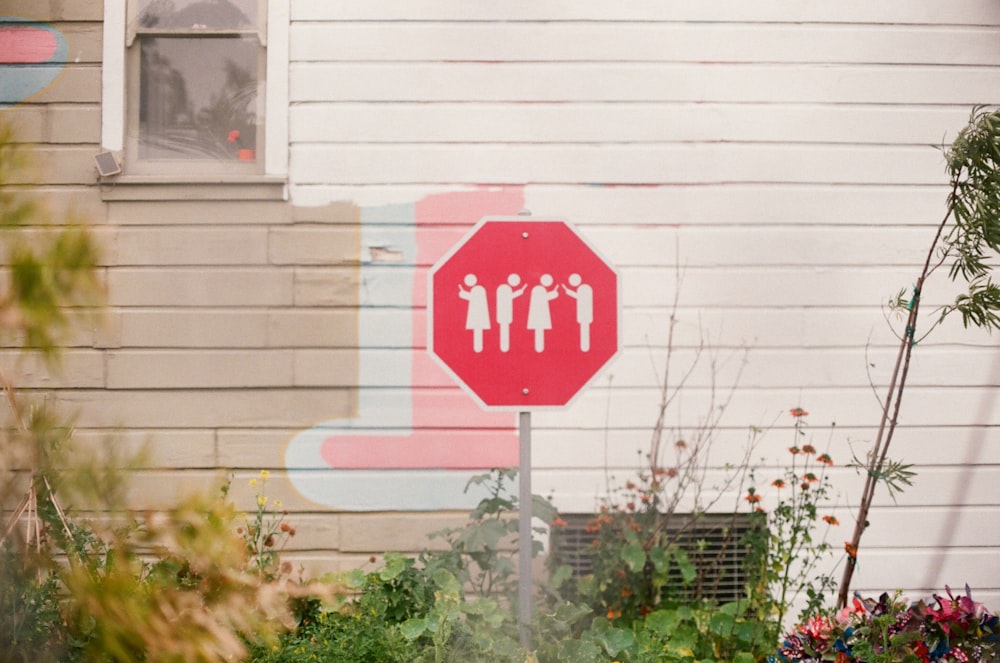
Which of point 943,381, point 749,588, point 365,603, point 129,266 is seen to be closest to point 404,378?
point 365,603

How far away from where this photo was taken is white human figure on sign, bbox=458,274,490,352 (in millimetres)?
2348

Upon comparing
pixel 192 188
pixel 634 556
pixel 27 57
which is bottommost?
pixel 634 556

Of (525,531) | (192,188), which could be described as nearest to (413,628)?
(525,531)

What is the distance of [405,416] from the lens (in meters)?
3.62

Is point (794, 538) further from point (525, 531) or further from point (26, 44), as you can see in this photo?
point (26, 44)

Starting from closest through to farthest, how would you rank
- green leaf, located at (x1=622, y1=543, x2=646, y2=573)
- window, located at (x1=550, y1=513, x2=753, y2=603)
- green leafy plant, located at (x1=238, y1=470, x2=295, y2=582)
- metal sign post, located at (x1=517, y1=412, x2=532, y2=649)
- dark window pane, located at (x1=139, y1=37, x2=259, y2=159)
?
metal sign post, located at (x1=517, y1=412, x2=532, y2=649) → green leaf, located at (x1=622, y1=543, x2=646, y2=573) → green leafy plant, located at (x1=238, y1=470, x2=295, y2=582) → window, located at (x1=550, y1=513, x2=753, y2=603) → dark window pane, located at (x1=139, y1=37, x2=259, y2=159)

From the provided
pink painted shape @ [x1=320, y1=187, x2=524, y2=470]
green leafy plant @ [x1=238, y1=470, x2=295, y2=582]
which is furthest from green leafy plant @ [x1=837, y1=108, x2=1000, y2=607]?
green leafy plant @ [x1=238, y1=470, x2=295, y2=582]

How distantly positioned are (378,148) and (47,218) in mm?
2689

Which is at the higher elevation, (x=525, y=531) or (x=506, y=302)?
(x=506, y=302)

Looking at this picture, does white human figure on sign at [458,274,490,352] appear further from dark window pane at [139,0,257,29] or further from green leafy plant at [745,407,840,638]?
dark window pane at [139,0,257,29]

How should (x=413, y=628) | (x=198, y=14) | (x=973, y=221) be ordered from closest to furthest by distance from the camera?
(x=413, y=628) → (x=973, y=221) → (x=198, y=14)

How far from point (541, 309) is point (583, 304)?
13 centimetres

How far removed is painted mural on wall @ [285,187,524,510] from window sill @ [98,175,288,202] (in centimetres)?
45

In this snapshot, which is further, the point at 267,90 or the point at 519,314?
the point at 267,90
